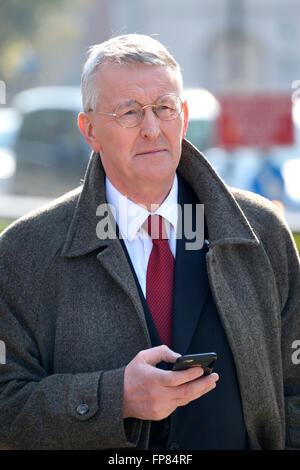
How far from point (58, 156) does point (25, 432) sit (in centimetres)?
1207

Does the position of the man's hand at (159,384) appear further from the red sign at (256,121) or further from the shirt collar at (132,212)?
the red sign at (256,121)

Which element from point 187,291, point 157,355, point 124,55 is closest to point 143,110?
point 124,55

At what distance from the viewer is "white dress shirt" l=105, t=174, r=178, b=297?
2859 millimetres

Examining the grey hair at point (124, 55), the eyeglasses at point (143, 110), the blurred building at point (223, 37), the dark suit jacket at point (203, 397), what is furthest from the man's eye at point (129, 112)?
the blurred building at point (223, 37)

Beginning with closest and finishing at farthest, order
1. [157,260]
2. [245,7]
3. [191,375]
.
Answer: [191,375]
[157,260]
[245,7]

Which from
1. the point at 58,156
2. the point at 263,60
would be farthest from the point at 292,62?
the point at 58,156

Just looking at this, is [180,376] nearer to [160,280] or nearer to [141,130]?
[160,280]

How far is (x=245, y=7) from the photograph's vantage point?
128 ft

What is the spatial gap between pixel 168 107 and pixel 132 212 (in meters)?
0.35

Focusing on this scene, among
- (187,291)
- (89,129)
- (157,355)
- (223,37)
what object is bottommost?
(157,355)

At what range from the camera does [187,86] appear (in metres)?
39.6

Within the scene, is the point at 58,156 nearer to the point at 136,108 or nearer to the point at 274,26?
the point at 136,108

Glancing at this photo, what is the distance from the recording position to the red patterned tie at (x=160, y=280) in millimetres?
2770

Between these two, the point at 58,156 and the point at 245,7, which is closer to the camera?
the point at 58,156
